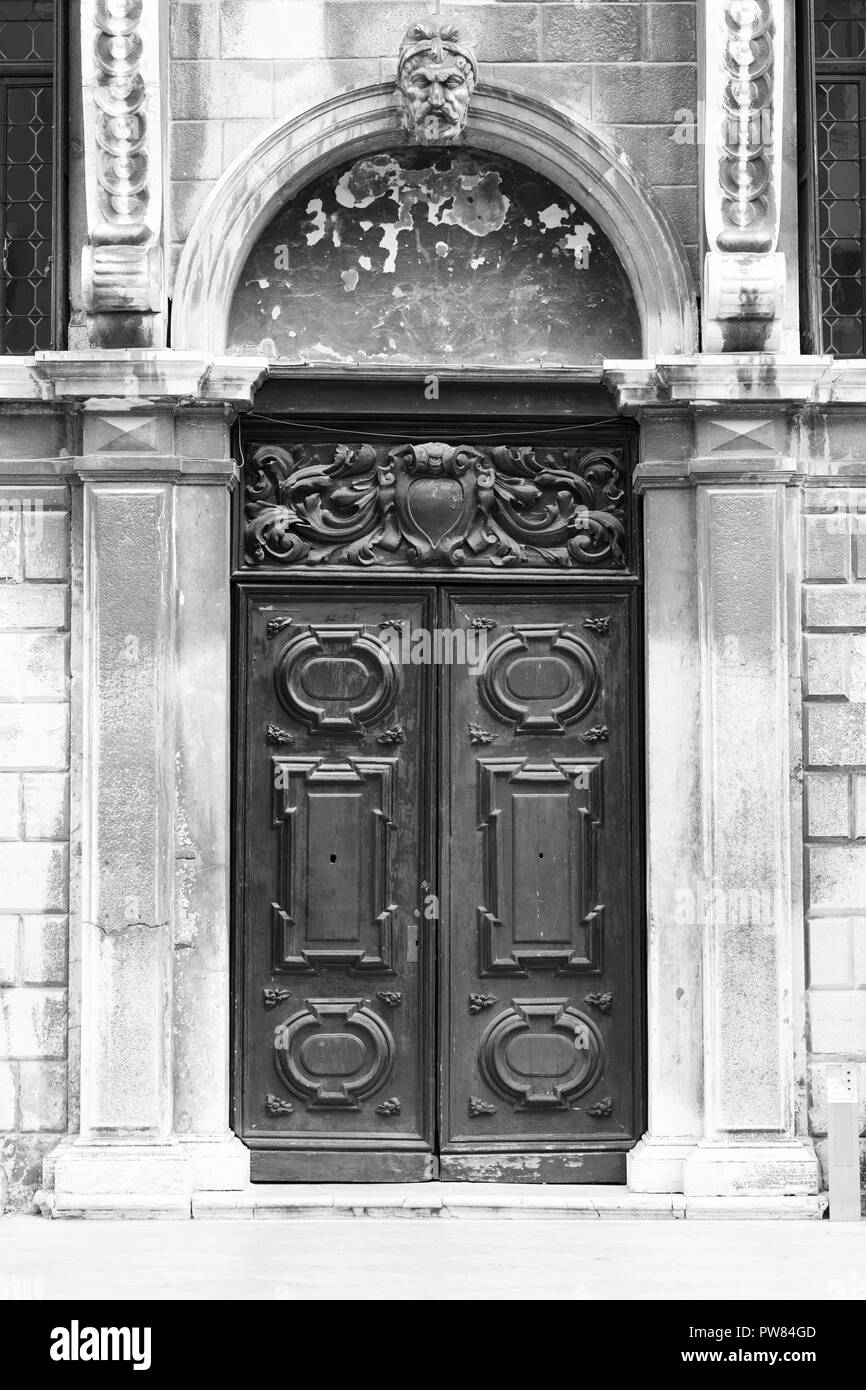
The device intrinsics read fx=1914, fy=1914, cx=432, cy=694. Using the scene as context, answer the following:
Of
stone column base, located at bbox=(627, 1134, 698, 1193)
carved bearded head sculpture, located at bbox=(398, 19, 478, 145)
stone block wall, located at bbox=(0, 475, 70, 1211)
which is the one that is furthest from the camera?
carved bearded head sculpture, located at bbox=(398, 19, 478, 145)

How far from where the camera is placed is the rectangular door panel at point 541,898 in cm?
888

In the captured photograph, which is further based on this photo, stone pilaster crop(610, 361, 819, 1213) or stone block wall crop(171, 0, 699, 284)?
stone block wall crop(171, 0, 699, 284)

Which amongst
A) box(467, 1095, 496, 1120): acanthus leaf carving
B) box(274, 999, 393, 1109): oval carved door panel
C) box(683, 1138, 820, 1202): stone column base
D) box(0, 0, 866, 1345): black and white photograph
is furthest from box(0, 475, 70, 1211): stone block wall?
box(683, 1138, 820, 1202): stone column base

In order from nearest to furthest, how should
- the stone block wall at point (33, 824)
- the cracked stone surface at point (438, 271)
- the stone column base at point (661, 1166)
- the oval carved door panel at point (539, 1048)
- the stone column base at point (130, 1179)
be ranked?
the stone column base at point (130, 1179)
the stone column base at point (661, 1166)
the stone block wall at point (33, 824)
the oval carved door panel at point (539, 1048)
the cracked stone surface at point (438, 271)

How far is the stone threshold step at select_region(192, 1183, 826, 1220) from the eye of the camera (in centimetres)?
841

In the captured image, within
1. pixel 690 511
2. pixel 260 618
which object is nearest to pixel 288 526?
pixel 260 618

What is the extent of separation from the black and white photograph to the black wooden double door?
20 mm

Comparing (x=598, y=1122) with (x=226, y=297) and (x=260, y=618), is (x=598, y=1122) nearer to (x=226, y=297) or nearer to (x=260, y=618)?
(x=260, y=618)

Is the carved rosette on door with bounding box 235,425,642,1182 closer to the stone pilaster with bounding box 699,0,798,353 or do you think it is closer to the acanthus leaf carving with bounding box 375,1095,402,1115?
the acanthus leaf carving with bounding box 375,1095,402,1115

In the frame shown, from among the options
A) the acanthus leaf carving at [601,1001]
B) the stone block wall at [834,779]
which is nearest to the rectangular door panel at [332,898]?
the acanthus leaf carving at [601,1001]

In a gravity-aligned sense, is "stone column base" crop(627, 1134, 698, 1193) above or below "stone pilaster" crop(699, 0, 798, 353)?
below

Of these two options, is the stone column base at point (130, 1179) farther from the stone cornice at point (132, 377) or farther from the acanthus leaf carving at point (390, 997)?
the stone cornice at point (132, 377)

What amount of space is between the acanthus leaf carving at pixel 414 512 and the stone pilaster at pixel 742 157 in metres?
1.13

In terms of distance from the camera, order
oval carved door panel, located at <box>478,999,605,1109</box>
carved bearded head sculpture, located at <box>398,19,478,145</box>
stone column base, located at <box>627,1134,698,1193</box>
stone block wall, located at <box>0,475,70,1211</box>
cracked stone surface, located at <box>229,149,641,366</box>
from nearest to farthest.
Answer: stone column base, located at <box>627,1134,698,1193</box> < stone block wall, located at <box>0,475,70,1211</box> < carved bearded head sculpture, located at <box>398,19,478,145</box> < oval carved door panel, located at <box>478,999,605,1109</box> < cracked stone surface, located at <box>229,149,641,366</box>
